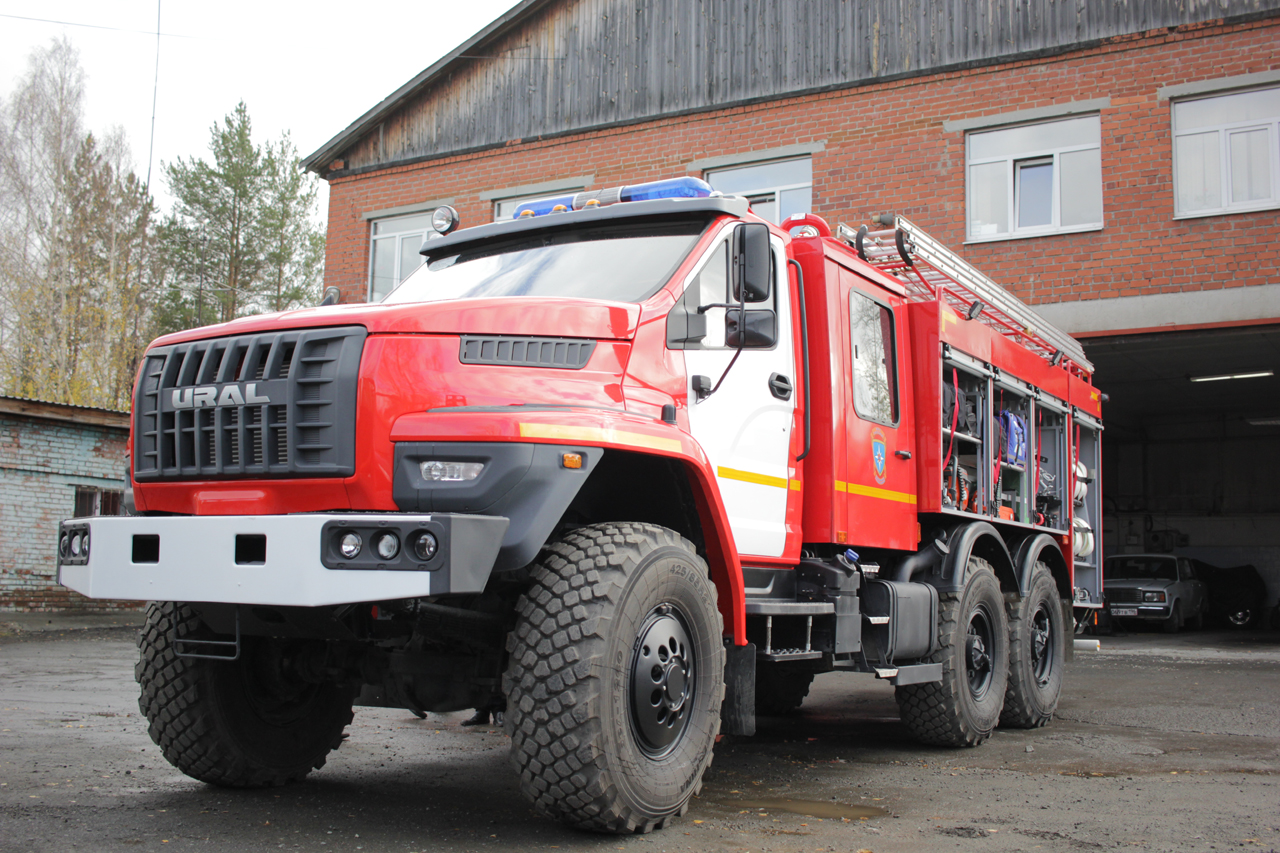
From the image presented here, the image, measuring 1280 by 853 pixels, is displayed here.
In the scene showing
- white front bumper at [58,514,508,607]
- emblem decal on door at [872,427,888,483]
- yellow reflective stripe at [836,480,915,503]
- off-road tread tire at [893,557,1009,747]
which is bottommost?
off-road tread tire at [893,557,1009,747]

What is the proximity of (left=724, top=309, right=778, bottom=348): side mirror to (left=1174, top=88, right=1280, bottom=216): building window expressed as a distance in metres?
11.2

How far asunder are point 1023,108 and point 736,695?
12.5m

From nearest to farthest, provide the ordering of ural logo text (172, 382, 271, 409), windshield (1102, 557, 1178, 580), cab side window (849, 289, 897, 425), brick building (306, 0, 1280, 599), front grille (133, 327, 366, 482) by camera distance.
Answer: front grille (133, 327, 366, 482), ural logo text (172, 382, 271, 409), cab side window (849, 289, 897, 425), brick building (306, 0, 1280, 599), windshield (1102, 557, 1178, 580)

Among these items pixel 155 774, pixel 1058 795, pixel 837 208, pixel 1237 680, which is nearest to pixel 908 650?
pixel 1058 795

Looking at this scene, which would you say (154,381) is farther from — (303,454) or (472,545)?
(472,545)

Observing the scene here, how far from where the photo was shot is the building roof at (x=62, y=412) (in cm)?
1883

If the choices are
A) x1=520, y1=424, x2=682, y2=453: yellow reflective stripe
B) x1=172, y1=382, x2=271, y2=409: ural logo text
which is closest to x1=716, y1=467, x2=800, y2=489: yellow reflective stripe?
x1=520, y1=424, x2=682, y2=453: yellow reflective stripe

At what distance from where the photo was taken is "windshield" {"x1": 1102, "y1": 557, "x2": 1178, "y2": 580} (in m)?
23.2

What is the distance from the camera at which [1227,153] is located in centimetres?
1444

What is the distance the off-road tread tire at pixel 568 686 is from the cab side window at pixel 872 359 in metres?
2.70

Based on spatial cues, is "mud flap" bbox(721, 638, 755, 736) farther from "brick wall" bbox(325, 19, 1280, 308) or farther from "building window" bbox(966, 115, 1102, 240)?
"building window" bbox(966, 115, 1102, 240)

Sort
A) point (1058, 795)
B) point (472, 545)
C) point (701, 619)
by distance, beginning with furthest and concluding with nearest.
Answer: point (1058, 795) → point (701, 619) → point (472, 545)

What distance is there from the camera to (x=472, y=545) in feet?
13.2

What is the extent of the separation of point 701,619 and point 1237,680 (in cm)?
965
